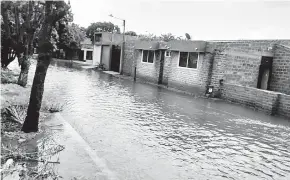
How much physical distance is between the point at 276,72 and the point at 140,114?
33.7 ft

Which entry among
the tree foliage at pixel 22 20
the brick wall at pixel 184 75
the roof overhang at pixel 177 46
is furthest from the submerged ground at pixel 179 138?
the roof overhang at pixel 177 46

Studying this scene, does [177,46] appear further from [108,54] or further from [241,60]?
[108,54]

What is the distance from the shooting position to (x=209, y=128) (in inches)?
414

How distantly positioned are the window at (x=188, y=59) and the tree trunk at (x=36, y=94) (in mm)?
14711

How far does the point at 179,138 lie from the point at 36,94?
4370 millimetres

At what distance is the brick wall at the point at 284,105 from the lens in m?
13.5

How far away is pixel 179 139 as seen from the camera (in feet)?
28.6

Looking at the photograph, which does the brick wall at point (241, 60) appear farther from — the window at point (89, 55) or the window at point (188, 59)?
the window at point (89, 55)

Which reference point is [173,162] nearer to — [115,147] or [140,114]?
[115,147]

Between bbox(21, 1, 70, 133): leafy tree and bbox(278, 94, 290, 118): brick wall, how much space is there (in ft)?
36.7

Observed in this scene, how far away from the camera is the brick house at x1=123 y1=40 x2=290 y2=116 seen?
615 inches

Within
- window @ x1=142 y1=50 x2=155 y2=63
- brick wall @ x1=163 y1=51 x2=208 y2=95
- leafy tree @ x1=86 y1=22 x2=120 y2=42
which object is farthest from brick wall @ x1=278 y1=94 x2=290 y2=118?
leafy tree @ x1=86 y1=22 x2=120 y2=42

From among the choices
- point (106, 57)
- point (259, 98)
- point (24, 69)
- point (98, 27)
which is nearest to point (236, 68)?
point (259, 98)

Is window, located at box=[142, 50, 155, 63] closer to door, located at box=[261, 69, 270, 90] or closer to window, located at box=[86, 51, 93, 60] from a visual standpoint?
door, located at box=[261, 69, 270, 90]
